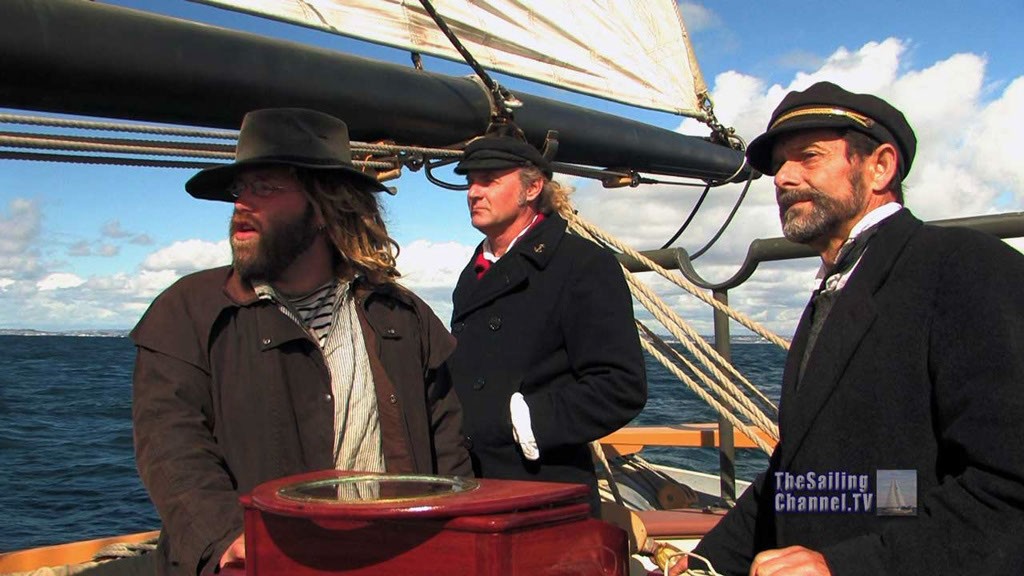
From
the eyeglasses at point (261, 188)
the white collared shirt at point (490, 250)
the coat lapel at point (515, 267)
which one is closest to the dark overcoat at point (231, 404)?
the eyeglasses at point (261, 188)

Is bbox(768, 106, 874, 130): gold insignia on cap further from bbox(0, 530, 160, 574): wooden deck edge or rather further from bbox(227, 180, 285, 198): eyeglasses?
bbox(0, 530, 160, 574): wooden deck edge

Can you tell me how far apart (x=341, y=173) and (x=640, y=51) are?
2.55 meters

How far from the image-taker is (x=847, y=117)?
59.1 inches

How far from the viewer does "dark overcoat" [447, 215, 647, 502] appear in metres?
2.12

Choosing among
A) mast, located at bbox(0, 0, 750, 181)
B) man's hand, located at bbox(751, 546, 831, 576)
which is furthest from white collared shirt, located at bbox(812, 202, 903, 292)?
mast, located at bbox(0, 0, 750, 181)

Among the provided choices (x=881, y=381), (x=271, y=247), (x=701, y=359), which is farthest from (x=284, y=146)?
(x=701, y=359)

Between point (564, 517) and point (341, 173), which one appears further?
point (341, 173)

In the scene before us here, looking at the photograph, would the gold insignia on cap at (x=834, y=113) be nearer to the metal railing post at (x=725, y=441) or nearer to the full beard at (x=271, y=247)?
the full beard at (x=271, y=247)

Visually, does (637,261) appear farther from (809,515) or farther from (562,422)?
(809,515)

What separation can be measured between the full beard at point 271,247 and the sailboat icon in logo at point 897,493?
105cm

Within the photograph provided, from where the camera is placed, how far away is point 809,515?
1429 mm

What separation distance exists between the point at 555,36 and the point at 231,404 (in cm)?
256

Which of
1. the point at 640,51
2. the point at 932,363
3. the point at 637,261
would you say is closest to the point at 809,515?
the point at 932,363

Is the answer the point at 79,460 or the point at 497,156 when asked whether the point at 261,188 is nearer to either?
the point at 497,156
